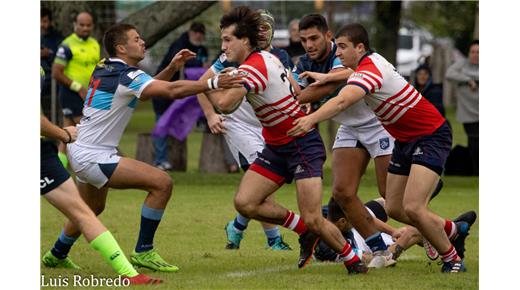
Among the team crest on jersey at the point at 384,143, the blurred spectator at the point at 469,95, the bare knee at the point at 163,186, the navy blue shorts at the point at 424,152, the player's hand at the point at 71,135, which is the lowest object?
the blurred spectator at the point at 469,95

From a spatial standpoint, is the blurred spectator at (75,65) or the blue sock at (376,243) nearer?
the blue sock at (376,243)

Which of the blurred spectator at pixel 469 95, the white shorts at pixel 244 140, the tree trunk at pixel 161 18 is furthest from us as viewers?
the tree trunk at pixel 161 18

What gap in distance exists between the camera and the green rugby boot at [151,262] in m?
9.78

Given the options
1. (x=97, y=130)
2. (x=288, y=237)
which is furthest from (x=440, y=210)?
(x=97, y=130)

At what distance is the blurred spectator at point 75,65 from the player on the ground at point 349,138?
6.91 meters

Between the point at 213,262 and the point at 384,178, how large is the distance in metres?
1.63

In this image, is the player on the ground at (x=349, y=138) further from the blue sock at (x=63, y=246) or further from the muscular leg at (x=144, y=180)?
the blue sock at (x=63, y=246)

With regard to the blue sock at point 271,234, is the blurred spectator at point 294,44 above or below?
above

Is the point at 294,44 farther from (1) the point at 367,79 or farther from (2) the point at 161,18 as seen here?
(1) the point at 367,79

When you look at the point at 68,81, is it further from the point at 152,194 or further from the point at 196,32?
the point at 152,194

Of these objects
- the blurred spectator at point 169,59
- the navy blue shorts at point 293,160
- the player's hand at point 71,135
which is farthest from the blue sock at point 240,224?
the blurred spectator at point 169,59

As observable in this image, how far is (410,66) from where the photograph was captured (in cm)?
4266

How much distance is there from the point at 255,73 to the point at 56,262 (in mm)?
2374

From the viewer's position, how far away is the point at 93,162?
9586 millimetres
